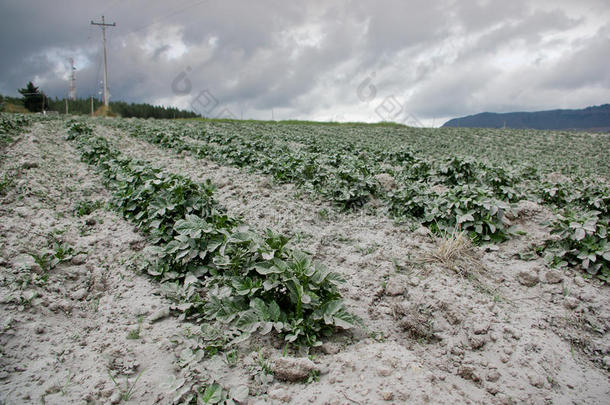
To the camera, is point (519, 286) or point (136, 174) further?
point (136, 174)

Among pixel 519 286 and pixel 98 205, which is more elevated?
pixel 98 205

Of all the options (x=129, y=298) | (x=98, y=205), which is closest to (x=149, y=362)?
(x=129, y=298)

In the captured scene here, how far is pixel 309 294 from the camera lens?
2389 millimetres

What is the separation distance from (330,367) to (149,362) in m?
1.20

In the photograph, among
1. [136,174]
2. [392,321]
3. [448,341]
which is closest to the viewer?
[448,341]

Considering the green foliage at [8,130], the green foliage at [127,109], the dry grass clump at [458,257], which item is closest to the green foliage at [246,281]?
the dry grass clump at [458,257]

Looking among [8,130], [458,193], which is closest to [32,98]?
[8,130]

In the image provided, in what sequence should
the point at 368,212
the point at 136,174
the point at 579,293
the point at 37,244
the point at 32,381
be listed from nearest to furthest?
the point at 32,381
the point at 579,293
the point at 37,244
the point at 136,174
the point at 368,212

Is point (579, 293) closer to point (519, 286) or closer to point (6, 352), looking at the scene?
point (519, 286)

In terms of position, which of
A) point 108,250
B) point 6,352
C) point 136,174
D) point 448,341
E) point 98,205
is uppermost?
point 136,174

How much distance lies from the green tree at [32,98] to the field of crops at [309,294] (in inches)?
2781

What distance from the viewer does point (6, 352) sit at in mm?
2123

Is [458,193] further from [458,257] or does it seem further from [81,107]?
[81,107]

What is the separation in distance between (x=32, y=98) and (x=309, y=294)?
7710 cm
